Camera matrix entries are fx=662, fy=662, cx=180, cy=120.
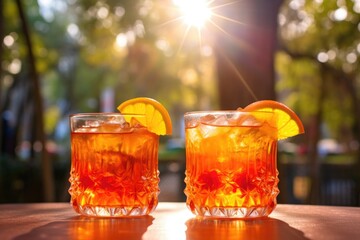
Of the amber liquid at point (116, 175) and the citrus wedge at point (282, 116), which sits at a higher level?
the citrus wedge at point (282, 116)

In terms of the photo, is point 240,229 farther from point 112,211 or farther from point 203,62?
point 203,62

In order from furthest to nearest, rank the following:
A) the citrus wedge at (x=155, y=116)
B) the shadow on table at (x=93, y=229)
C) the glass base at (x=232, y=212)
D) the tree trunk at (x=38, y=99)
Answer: the tree trunk at (x=38, y=99)
the citrus wedge at (x=155, y=116)
the glass base at (x=232, y=212)
the shadow on table at (x=93, y=229)

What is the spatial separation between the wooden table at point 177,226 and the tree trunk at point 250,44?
3609mm

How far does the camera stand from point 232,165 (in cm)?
229

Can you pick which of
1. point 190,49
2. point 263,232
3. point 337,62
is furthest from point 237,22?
point 190,49

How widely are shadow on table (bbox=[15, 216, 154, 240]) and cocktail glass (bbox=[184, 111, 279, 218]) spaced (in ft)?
0.73

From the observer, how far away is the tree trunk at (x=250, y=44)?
6.00m

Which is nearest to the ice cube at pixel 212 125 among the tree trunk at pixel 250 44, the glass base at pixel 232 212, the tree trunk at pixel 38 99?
the glass base at pixel 232 212

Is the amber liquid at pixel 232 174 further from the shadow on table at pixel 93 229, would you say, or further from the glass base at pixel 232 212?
the shadow on table at pixel 93 229

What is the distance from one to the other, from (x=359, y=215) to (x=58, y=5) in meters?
26.3

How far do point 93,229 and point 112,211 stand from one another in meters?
0.32

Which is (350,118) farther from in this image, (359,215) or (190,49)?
(359,215)

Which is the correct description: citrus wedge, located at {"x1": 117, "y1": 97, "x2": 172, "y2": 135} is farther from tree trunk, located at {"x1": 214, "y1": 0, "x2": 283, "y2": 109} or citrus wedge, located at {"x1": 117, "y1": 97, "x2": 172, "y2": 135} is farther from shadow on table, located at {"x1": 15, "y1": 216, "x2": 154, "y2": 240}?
tree trunk, located at {"x1": 214, "y1": 0, "x2": 283, "y2": 109}

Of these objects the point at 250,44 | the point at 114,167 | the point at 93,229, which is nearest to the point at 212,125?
the point at 114,167
